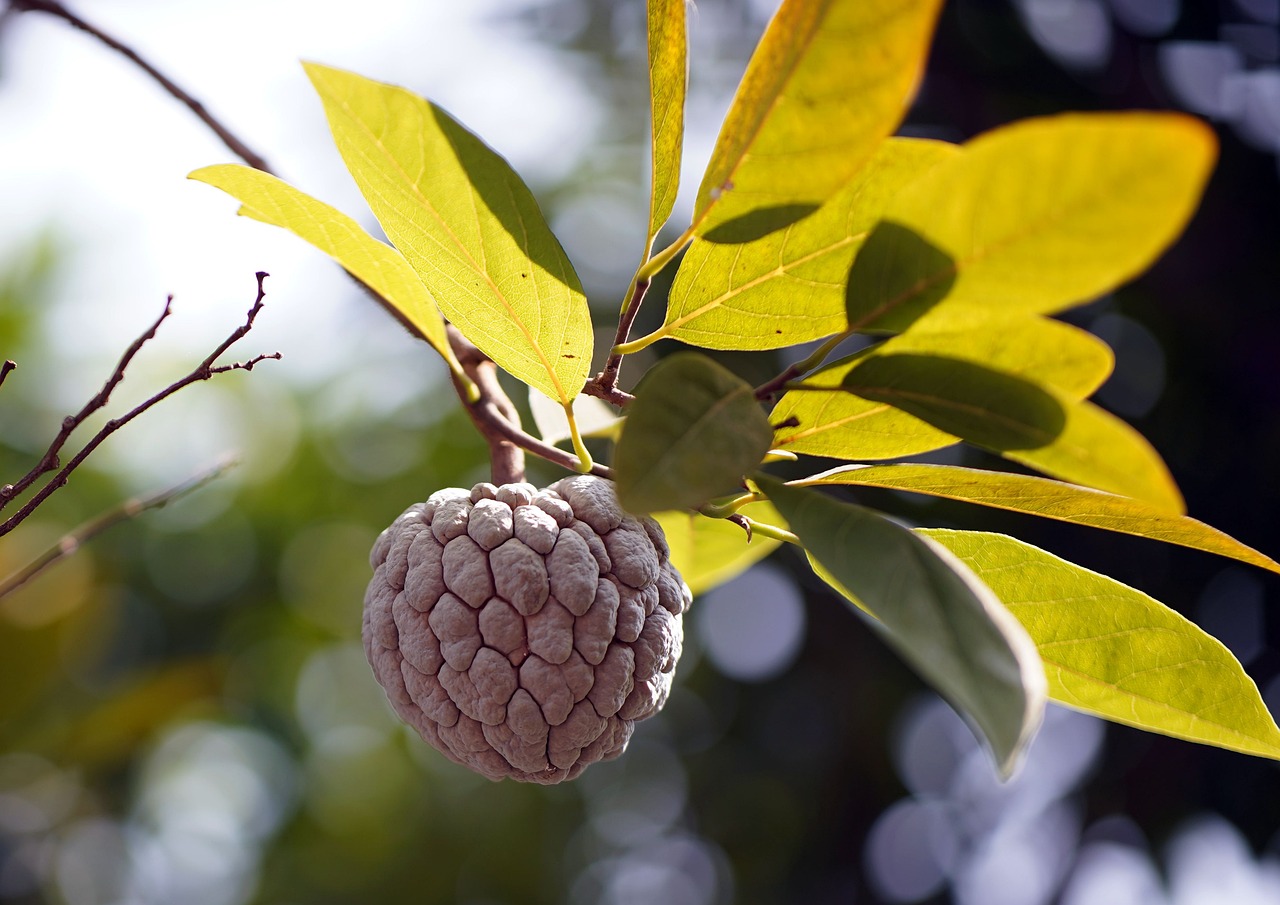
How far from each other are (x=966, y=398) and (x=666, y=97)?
0.41 meters

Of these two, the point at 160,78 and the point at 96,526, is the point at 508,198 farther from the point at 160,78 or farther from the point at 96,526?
the point at 96,526

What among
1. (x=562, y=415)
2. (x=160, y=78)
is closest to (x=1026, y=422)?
(x=562, y=415)

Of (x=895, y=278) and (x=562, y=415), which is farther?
(x=562, y=415)

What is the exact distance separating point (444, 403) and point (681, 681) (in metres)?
2.22

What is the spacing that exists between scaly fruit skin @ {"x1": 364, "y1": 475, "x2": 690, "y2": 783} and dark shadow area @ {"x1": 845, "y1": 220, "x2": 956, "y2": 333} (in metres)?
0.33

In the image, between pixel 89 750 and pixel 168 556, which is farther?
pixel 168 556

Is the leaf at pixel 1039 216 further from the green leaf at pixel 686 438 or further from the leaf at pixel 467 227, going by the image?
the leaf at pixel 467 227

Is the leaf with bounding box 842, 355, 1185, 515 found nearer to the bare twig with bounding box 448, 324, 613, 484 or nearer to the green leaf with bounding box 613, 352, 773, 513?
the green leaf with bounding box 613, 352, 773, 513

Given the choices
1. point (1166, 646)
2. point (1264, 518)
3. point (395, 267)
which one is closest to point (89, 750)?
point (395, 267)

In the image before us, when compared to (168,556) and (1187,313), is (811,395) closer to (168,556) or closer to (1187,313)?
(1187,313)

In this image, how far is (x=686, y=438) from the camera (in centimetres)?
73

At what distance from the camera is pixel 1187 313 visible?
406cm

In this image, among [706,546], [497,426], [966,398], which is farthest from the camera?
[706,546]

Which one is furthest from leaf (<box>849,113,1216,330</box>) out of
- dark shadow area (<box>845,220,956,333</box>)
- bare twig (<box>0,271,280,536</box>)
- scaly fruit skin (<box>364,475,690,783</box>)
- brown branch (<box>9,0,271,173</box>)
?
A: brown branch (<box>9,0,271,173</box>)
